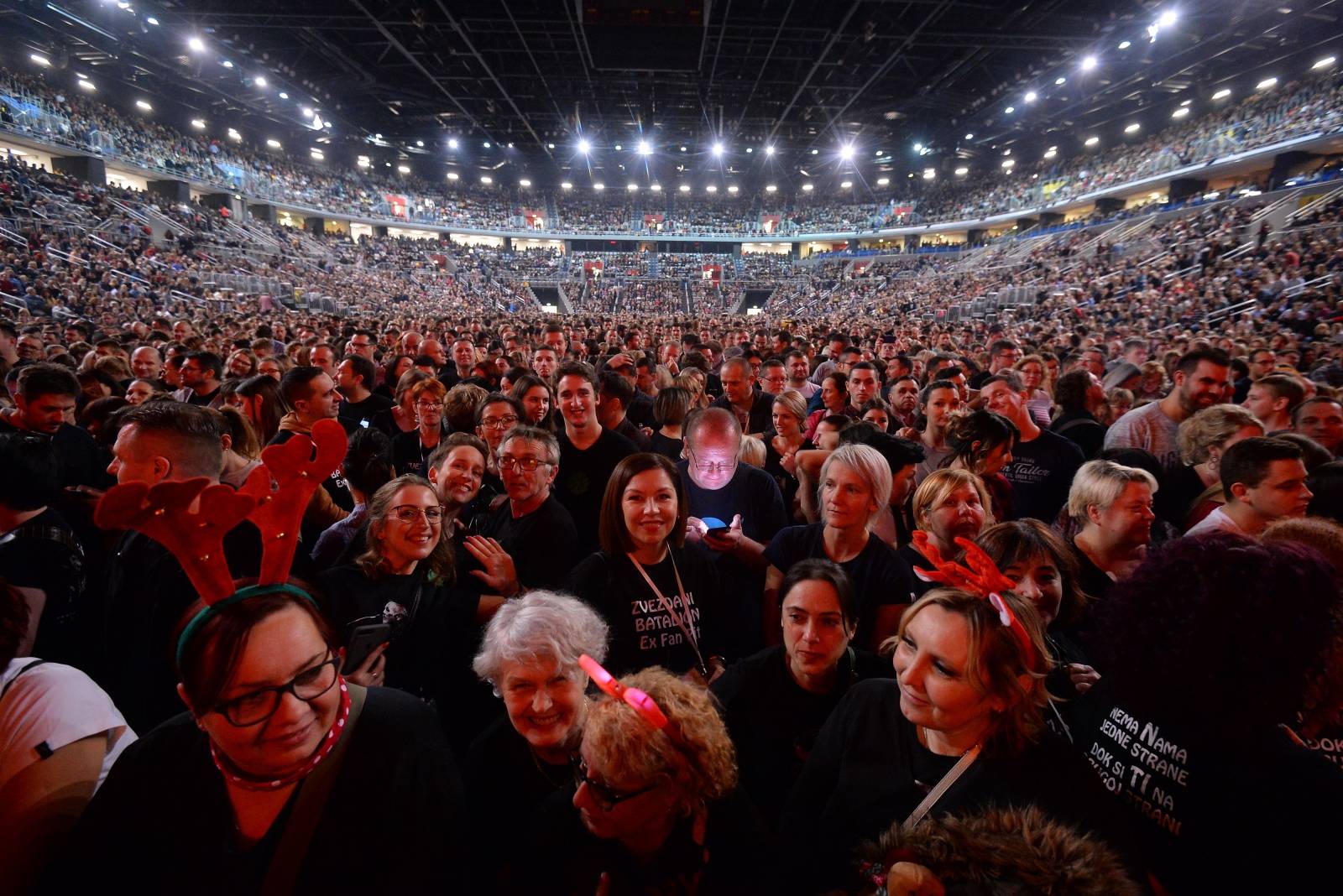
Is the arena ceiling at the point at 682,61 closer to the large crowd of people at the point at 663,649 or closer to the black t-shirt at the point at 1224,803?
the large crowd of people at the point at 663,649

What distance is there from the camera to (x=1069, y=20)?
17359mm

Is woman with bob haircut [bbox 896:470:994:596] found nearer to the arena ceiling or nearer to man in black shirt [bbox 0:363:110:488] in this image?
man in black shirt [bbox 0:363:110:488]

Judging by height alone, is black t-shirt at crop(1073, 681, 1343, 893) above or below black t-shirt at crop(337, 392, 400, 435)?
below

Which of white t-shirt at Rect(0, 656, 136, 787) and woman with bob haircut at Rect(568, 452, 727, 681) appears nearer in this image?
white t-shirt at Rect(0, 656, 136, 787)

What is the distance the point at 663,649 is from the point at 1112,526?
2016mm

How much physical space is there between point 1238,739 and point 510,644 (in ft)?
5.80

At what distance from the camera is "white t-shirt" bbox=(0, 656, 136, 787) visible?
1.32 metres

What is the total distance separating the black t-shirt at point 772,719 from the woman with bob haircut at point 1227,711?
709 mm

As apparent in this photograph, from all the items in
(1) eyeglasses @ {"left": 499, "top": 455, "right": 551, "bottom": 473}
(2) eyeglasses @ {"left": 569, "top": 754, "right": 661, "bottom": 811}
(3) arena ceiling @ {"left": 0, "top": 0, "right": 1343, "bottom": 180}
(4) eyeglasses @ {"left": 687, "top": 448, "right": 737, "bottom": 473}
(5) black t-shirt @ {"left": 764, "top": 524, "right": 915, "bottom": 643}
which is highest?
(3) arena ceiling @ {"left": 0, "top": 0, "right": 1343, "bottom": 180}

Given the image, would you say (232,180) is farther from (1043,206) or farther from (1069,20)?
(1043,206)

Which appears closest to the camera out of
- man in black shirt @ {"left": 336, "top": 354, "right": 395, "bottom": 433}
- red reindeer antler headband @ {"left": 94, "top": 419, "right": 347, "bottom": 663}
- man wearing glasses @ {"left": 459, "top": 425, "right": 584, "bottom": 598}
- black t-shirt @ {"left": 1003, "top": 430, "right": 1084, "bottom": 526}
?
red reindeer antler headband @ {"left": 94, "top": 419, "right": 347, "bottom": 663}

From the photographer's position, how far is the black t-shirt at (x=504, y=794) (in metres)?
1.60

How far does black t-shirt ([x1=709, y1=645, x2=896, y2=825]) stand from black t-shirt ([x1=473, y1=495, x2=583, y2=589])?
1051mm

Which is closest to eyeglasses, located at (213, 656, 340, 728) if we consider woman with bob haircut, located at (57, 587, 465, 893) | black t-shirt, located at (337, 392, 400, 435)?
woman with bob haircut, located at (57, 587, 465, 893)
